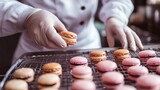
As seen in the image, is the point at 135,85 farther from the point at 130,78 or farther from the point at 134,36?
the point at 134,36

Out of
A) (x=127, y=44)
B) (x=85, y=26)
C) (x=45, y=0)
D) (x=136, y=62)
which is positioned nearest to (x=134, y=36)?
(x=127, y=44)

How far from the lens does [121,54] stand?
105 cm

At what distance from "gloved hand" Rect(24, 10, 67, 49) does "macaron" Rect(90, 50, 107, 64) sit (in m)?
0.13

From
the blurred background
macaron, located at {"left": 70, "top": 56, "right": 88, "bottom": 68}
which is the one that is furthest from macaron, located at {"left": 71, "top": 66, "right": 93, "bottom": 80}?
the blurred background

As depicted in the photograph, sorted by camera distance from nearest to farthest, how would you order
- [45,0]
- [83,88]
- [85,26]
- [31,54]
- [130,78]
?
[83,88] < [130,78] < [31,54] < [45,0] < [85,26]

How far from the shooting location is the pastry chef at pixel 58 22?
1.02m

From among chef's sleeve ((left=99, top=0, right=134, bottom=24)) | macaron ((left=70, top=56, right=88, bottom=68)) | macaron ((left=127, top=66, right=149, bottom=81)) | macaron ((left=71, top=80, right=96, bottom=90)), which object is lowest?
macaron ((left=71, top=80, right=96, bottom=90))

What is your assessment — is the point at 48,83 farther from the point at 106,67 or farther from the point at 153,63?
the point at 153,63

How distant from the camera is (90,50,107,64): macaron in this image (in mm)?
1045

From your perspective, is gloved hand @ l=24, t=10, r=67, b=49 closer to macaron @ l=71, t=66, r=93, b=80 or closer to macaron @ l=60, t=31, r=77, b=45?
macaron @ l=60, t=31, r=77, b=45

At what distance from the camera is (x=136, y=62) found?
0.97 metres

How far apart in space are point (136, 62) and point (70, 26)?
54 cm

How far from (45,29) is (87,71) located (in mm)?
233

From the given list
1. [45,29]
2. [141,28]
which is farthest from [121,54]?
[141,28]
